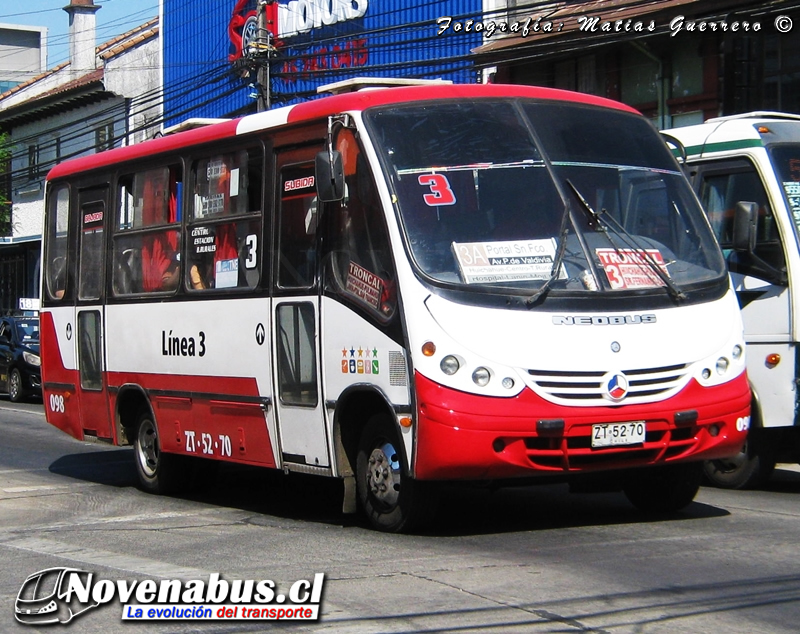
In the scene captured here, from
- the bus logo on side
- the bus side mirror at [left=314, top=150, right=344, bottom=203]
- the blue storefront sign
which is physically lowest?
the bus logo on side

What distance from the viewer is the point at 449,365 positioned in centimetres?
808

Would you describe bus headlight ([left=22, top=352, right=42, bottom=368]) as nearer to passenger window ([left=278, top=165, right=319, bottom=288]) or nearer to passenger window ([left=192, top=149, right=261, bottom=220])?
passenger window ([left=192, top=149, right=261, bottom=220])

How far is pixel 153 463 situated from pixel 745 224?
216 inches

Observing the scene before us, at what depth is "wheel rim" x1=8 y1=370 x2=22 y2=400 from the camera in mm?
26312

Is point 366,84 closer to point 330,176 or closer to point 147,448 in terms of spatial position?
point 330,176

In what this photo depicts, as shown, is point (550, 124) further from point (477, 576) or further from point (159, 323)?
point (159, 323)

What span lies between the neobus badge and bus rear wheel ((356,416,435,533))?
1269 mm

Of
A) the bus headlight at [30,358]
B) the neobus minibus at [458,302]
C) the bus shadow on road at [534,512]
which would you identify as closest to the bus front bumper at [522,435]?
the neobus minibus at [458,302]

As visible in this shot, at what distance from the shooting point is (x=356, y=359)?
8.82 metres

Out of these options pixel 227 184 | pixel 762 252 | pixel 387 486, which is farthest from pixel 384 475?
pixel 762 252

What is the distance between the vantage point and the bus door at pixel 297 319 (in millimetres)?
9367

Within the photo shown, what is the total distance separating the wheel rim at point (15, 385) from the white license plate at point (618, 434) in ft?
65.7

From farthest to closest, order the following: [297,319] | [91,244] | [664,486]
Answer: [91,244]
[297,319]
[664,486]

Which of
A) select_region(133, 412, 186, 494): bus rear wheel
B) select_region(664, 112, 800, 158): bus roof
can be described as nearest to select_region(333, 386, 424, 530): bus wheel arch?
select_region(133, 412, 186, 494): bus rear wheel
